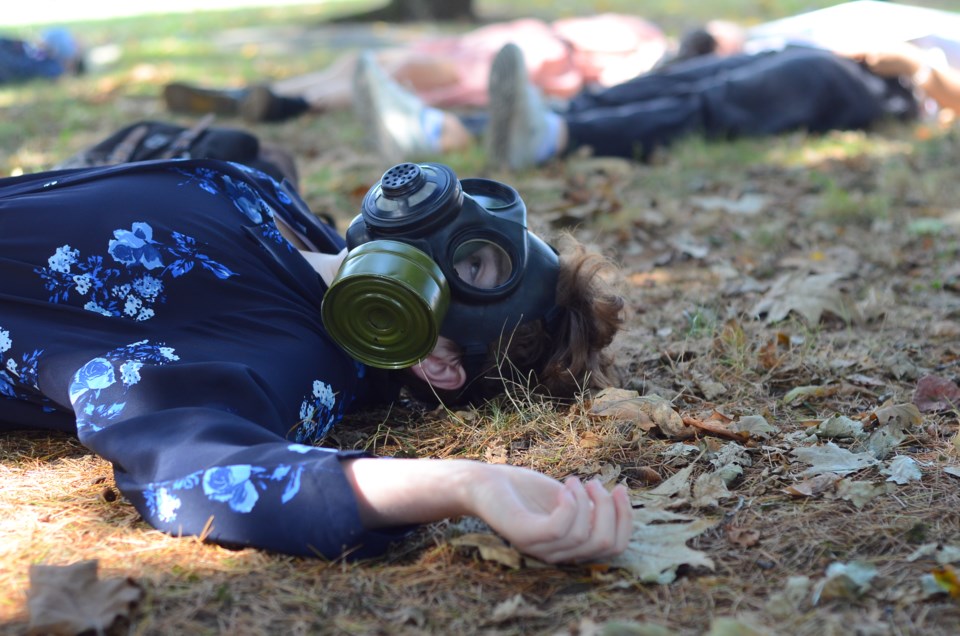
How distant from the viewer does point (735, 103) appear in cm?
624

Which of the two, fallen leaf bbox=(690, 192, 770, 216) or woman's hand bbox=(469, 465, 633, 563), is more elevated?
woman's hand bbox=(469, 465, 633, 563)

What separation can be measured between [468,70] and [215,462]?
6.15 m

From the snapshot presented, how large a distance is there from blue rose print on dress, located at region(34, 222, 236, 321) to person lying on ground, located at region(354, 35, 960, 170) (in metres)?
3.10

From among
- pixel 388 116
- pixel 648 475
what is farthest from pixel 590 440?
pixel 388 116

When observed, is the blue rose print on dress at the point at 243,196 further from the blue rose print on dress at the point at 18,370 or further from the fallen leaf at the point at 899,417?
the fallen leaf at the point at 899,417

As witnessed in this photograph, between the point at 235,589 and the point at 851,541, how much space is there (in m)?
1.23

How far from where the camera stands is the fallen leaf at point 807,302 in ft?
11.4

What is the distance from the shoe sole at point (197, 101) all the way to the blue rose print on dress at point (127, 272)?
4954 millimetres

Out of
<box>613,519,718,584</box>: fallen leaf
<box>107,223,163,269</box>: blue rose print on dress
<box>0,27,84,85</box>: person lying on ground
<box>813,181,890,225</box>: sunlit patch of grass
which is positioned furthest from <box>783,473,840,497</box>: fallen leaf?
<box>0,27,84,85</box>: person lying on ground

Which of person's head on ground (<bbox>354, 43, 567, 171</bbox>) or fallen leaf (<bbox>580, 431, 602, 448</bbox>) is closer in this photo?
fallen leaf (<bbox>580, 431, 602, 448</bbox>)

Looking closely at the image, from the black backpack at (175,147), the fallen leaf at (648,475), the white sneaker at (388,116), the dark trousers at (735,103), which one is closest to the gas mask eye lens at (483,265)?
the fallen leaf at (648,475)

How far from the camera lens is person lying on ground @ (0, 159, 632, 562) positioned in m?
1.93

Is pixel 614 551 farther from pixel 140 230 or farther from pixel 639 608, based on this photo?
pixel 140 230

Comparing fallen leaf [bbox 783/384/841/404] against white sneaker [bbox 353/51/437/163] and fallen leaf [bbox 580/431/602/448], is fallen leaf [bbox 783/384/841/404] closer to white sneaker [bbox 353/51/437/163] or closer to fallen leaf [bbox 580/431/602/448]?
fallen leaf [bbox 580/431/602/448]
